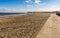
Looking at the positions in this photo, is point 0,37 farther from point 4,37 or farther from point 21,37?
point 21,37

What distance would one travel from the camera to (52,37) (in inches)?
413

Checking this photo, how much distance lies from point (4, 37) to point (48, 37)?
3.00 metres

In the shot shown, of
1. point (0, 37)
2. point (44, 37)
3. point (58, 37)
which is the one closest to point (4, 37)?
point (0, 37)

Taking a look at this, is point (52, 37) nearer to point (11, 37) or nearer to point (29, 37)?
point (29, 37)

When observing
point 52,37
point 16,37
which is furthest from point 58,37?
point 16,37

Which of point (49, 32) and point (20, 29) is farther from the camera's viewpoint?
point (20, 29)

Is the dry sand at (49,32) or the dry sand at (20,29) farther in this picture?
the dry sand at (20,29)

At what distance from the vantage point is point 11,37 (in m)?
11.0

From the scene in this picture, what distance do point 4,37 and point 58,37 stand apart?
3629 mm

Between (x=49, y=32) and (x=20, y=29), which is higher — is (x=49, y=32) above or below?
above

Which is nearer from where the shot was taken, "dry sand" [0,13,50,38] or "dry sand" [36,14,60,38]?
"dry sand" [36,14,60,38]

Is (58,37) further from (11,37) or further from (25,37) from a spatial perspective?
(11,37)

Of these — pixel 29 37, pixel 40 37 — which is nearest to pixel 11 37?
pixel 29 37

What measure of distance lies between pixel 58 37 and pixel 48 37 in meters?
0.65
